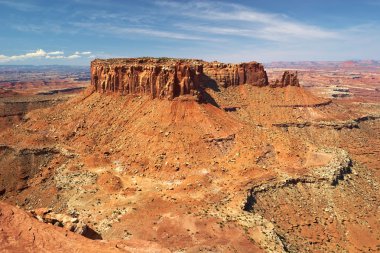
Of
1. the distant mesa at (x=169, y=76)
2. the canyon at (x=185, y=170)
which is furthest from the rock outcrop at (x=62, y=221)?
the distant mesa at (x=169, y=76)

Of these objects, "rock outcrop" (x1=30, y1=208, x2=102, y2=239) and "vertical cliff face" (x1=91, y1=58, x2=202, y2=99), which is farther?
"vertical cliff face" (x1=91, y1=58, x2=202, y2=99)

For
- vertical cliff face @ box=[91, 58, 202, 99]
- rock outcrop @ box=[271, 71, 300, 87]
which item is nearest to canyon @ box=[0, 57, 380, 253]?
vertical cliff face @ box=[91, 58, 202, 99]

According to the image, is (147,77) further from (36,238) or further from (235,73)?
(36,238)

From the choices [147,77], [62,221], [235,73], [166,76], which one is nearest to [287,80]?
[235,73]

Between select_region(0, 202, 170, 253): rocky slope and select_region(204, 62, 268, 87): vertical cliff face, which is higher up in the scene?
select_region(204, 62, 268, 87): vertical cliff face

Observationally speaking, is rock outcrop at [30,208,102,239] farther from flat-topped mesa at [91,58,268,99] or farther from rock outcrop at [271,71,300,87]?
rock outcrop at [271,71,300,87]

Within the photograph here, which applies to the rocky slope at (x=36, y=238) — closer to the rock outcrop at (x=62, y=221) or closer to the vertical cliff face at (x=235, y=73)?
the rock outcrop at (x=62, y=221)

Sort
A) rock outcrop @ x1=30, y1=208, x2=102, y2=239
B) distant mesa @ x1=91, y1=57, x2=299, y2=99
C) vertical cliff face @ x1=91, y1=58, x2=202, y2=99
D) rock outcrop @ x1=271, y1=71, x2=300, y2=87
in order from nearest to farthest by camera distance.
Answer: rock outcrop @ x1=30, y1=208, x2=102, y2=239 < vertical cliff face @ x1=91, y1=58, x2=202, y2=99 < distant mesa @ x1=91, y1=57, x2=299, y2=99 < rock outcrop @ x1=271, y1=71, x2=300, y2=87
